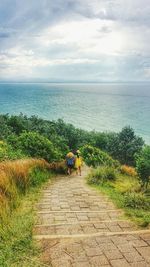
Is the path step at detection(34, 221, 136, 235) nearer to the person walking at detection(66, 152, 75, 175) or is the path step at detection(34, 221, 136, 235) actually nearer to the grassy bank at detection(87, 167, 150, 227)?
the grassy bank at detection(87, 167, 150, 227)

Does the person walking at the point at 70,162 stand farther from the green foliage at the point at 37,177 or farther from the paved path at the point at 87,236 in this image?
the paved path at the point at 87,236

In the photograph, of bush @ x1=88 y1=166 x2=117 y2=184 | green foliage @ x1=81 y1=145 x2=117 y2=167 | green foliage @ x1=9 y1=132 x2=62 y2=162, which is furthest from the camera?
green foliage @ x1=81 y1=145 x2=117 y2=167

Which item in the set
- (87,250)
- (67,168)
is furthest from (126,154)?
(87,250)

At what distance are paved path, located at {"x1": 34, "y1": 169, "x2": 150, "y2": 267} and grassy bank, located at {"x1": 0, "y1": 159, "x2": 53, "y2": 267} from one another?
0.58 feet

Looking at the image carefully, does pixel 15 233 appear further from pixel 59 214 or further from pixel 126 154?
pixel 126 154

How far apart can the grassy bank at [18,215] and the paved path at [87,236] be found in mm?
178

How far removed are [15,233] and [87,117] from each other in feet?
327

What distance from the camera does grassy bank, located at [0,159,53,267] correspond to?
4262 mm

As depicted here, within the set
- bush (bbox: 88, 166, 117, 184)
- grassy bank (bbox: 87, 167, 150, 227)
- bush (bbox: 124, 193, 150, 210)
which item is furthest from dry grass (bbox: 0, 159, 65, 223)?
bush (bbox: 124, 193, 150, 210)

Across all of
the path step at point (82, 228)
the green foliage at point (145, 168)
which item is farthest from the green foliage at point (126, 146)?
the path step at point (82, 228)

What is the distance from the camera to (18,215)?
5859 millimetres

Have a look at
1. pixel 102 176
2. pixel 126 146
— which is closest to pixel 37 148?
pixel 102 176

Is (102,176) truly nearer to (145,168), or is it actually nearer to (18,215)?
(145,168)

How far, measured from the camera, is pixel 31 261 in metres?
4.14
